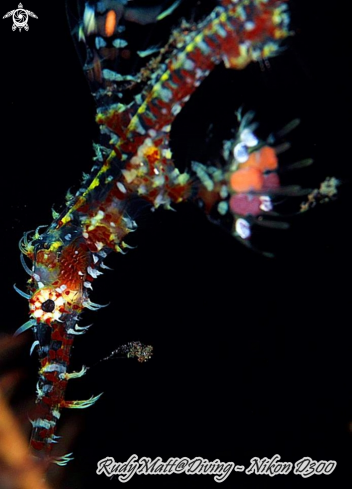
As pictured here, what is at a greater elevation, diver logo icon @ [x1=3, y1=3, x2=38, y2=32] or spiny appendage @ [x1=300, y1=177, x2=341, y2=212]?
diver logo icon @ [x1=3, y1=3, x2=38, y2=32]

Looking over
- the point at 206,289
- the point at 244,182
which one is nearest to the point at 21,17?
the point at 244,182

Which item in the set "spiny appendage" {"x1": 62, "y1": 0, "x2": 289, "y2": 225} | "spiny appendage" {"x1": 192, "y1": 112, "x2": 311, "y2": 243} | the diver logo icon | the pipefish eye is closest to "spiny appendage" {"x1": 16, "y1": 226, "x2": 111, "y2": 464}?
the pipefish eye

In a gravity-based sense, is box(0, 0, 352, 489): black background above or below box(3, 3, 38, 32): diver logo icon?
below

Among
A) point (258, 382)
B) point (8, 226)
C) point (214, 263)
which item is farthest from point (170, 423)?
point (8, 226)

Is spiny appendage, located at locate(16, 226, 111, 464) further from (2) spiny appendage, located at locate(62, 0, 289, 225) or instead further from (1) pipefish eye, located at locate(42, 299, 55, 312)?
(2) spiny appendage, located at locate(62, 0, 289, 225)

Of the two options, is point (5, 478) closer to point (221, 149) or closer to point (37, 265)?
point (37, 265)

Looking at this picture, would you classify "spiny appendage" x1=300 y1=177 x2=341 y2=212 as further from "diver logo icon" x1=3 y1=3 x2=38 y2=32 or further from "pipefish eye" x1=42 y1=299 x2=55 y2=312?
"diver logo icon" x1=3 y1=3 x2=38 y2=32

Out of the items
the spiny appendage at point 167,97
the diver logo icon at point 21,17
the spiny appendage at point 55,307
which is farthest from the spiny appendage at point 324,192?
the diver logo icon at point 21,17

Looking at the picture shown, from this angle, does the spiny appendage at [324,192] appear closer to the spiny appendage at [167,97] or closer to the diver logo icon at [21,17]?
the spiny appendage at [167,97]

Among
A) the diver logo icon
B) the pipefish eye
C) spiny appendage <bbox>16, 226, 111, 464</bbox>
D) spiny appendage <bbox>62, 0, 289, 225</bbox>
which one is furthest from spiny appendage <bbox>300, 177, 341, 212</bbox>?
the diver logo icon

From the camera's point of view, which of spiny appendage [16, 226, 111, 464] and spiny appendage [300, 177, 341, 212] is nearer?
spiny appendage [300, 177, 341, 212]
